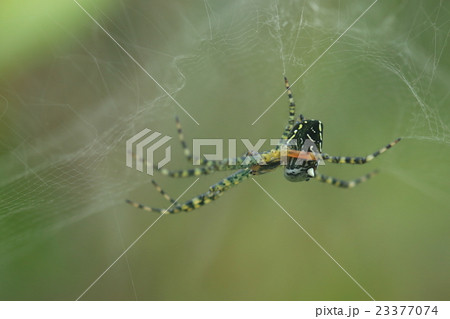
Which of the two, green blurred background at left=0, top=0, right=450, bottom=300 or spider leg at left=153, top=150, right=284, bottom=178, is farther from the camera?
green blurred background at left=0, top=0, right=450, bottom=300

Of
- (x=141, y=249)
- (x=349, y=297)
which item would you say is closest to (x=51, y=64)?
(x=141, y=249)

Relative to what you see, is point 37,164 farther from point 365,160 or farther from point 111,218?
point 365,160

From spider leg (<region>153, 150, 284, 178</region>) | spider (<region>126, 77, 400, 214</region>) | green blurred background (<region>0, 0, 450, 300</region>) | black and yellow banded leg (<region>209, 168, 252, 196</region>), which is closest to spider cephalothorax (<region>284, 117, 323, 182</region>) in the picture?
spider (<region>126, 77, 400, 214</region>)

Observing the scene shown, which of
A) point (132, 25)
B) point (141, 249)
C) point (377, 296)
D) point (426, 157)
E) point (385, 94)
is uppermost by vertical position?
point (132, 25)

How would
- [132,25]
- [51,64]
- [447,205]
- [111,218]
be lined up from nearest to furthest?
[51,64] → [132,25] → [111,218] → [447,205]

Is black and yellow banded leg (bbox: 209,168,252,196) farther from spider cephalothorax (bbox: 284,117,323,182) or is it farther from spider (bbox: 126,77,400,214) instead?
spider cephalothorax (bbox: 284,117,323,182)

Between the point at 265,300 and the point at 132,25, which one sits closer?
the point at 132,25

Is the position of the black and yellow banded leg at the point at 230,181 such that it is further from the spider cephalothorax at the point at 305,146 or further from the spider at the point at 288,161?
the spider cephalothorax at the point at 305,146
